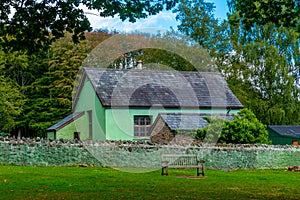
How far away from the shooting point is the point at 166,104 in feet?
122

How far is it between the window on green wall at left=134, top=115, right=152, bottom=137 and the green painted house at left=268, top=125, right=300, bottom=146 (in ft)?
41.9

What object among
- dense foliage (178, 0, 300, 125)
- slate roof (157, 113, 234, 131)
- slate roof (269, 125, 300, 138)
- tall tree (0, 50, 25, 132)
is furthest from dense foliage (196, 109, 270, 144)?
tall tree (0, 50, 25, 132)

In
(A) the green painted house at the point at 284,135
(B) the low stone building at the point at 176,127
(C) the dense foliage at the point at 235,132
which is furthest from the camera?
(A) the green painted house at the point at 284,135

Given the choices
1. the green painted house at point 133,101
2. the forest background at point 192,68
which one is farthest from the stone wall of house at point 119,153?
the forest background at point 192,68

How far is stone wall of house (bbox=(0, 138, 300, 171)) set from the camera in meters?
22.7

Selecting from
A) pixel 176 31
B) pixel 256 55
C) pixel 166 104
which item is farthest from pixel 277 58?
pixel 166 104

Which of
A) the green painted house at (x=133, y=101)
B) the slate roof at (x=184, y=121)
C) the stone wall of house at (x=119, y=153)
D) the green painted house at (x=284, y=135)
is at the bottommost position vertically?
the stone wall of house at (x=119, y=153)

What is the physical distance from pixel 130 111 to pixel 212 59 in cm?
1851

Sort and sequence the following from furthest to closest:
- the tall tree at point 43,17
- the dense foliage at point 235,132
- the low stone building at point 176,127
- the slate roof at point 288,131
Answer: the slate roof at point 288,131, the low stone building at point 176,127, the dense foliage at point 235,132, the tall tree at point 43,17

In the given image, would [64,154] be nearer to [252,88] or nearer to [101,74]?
[101,74]

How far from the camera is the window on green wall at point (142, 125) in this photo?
3672cm

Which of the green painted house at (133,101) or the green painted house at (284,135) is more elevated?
the green painted house at (133,101)

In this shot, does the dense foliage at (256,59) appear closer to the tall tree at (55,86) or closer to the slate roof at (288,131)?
the slate roof at (288,131)

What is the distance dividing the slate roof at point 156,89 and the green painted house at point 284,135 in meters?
6.51
